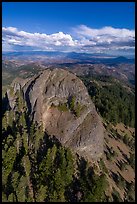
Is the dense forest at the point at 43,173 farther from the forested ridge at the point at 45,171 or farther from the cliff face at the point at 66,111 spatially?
the cliff face at the point at 66,111

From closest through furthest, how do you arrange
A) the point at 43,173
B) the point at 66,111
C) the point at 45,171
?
the point at 43,173, the point at 45,171, the point at 66,111

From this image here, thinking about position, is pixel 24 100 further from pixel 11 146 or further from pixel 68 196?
pixel 68 196

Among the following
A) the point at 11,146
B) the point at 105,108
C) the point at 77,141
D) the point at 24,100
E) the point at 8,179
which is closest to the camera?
the point at 8,179

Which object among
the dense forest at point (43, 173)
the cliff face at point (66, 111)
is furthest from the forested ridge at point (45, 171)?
the cliff face at point (66, 111)

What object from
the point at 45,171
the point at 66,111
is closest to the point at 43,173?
the point at 45,171

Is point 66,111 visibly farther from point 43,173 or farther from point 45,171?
point 43,173

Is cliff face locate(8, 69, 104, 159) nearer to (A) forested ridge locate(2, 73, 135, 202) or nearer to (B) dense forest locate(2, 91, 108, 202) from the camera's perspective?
(A) forested ridge locate(2, 73, 135, 202)

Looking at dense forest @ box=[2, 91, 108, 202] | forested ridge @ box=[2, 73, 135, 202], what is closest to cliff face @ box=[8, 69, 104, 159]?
forested ridge @ box=[2, 73, 135, 202]

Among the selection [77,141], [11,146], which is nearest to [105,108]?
[77,141]
